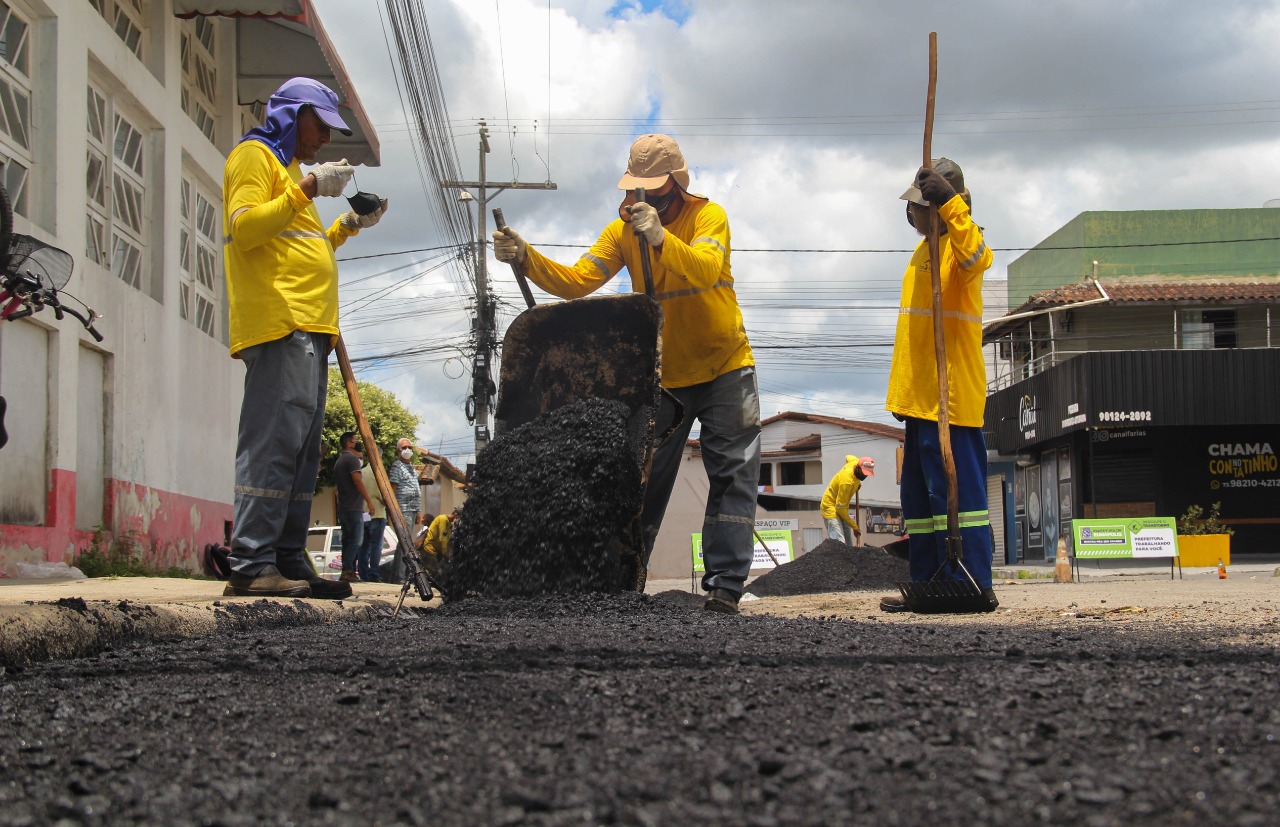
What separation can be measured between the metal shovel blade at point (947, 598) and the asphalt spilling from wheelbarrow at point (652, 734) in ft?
5.64

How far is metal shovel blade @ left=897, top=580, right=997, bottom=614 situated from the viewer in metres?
4.43

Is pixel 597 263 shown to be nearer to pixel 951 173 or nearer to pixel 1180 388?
pixel 951 173

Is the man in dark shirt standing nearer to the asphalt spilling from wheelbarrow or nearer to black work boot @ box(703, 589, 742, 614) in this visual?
black work boot @ box(703, 589, 742, 614)

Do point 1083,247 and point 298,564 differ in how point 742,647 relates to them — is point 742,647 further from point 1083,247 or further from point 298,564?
point 1083,247

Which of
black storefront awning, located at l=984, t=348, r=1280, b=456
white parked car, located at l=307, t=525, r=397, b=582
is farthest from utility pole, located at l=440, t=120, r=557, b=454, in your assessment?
black storefront awning, located at l=984, t=348, r=1280, b=456

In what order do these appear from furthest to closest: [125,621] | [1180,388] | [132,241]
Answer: [1180,388]
[132,241]
[125,621]

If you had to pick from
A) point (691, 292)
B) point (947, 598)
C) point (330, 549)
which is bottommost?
point (330, 549)

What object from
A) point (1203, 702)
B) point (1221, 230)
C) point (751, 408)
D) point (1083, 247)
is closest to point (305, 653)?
point (1203, 702)

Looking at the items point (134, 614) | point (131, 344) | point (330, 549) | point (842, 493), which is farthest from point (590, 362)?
point (330, 549)

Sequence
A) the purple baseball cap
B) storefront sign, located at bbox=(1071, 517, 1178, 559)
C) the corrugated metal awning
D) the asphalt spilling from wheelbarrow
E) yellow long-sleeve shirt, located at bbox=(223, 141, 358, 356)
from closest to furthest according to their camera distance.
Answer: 1. the asphalt spilling from wheelbarrow
2. yellow long-sleeve shirt, located at bbox=(223, 141, 358, 356)
3. the purple baseball cap
4. the corrugated metal awning
5. storefront sign, located at bbox=(1071, 517, 1178, 559)

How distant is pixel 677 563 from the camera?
30375mm

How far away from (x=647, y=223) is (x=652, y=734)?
271 centimetres

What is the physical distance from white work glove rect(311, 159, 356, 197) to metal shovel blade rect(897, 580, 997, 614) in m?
2.62

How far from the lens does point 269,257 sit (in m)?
4.38
